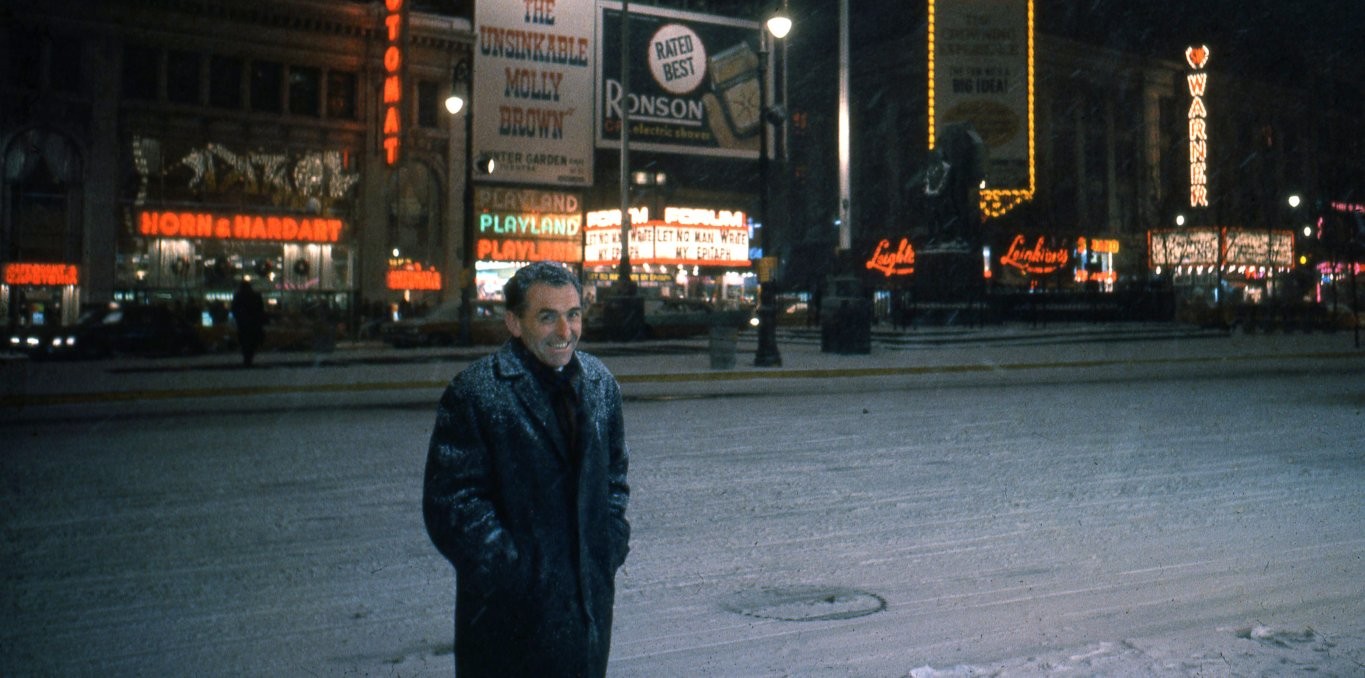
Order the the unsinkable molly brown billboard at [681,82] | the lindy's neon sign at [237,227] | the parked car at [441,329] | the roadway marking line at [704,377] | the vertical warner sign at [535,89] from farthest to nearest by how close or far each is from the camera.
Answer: the the unsinkable molly brown billboard at [681,82] → the lindy's neon sign at [237,227] → the vertical warner sign at [535,89] → the parked car at [441,329] → the roadway marking line at [704,377]

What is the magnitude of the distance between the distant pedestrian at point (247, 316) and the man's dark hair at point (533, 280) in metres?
21.0

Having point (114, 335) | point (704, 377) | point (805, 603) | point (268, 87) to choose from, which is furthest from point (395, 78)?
point (805, 603)

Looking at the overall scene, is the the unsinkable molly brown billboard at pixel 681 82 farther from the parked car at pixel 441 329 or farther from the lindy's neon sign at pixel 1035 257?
the parked car at pixel 441 329

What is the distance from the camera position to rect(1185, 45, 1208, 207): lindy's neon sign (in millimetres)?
57906

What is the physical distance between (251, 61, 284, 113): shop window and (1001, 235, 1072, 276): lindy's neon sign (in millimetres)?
28986

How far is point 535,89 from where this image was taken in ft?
143

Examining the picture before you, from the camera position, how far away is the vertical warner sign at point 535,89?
1672 inches

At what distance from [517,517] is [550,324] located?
1.51 ft

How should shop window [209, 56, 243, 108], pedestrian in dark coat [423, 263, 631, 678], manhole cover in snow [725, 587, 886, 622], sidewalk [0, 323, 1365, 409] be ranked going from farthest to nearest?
shop window [209, 56, 243, 108]
sidewalk [0, 323, 1365, 409]
manhole cover in snow [725, 587, 886, 622]
pedestrian in dark coat [423, 263, 631, 678]

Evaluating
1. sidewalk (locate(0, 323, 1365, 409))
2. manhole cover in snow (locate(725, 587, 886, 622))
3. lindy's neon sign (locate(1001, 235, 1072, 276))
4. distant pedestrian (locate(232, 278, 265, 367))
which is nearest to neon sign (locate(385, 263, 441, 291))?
sidewalk (locate(0, 323, 1365, 409))

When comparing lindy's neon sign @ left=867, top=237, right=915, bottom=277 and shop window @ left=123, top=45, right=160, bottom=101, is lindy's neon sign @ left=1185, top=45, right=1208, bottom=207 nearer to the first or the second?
lindy's neon sign @ left=867, top=237, right=915, bottom=277

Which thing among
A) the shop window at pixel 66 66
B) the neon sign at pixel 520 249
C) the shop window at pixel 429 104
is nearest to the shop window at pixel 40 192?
the shop window at pixel 66 66

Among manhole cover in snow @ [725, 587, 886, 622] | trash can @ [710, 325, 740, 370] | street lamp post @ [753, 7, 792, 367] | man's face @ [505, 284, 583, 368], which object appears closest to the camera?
man's face @ [505, 284, 583, 368]

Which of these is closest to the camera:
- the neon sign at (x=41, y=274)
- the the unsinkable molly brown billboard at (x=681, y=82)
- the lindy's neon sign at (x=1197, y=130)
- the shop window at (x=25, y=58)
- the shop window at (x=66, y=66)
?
the neon sign at (x=41, y=274)
